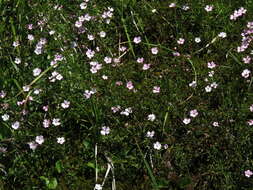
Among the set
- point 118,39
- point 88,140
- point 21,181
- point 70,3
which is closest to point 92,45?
point 118,39

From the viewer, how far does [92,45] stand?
15.5ft

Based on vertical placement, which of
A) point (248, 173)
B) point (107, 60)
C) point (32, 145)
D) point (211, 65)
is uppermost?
point (107, 60)

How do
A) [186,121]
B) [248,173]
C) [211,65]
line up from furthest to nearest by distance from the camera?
[211,65], [186,121], [248,173]

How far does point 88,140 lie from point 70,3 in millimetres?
1837

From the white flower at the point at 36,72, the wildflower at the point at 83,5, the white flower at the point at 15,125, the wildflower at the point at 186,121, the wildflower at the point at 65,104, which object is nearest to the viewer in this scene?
the wildflower at the point at 186,121

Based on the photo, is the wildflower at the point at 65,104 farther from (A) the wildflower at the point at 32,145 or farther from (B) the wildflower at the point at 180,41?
(B) the wildflower at the point at 180,41

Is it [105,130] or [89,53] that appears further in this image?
[89,53]

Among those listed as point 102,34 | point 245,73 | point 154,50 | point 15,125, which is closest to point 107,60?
point 102,34

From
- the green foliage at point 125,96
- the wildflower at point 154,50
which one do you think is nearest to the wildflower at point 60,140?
the green foliage at point 125,96

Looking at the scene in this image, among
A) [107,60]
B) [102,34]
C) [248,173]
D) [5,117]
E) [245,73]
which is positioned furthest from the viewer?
[102,34]

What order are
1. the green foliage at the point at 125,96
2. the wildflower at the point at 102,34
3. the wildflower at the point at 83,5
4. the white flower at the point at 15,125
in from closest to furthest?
the green foliage at the point at 125,96, the white flower at the point at 15,125, the wildflower at the point at 102,34, the wildflower at the point at 83,5

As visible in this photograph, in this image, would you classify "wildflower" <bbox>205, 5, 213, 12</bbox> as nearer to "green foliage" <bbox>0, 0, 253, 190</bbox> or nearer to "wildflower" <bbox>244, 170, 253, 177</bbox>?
"green foliage" <bbox>0, 0, 253, 190</bbox>

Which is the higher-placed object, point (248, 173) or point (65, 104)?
point (65, 104)

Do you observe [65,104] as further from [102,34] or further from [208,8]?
[208,8]
